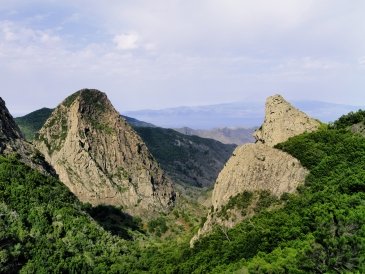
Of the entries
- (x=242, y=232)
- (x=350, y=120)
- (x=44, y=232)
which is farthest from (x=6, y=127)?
(x=350, y=120)

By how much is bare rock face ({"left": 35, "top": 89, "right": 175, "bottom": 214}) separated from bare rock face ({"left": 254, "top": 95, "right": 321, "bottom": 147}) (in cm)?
5100

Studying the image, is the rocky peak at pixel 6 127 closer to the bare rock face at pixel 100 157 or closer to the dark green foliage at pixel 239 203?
the bare rock face at pixel 100 157

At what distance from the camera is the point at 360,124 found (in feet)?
280

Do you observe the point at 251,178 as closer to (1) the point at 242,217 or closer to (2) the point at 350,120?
(1) the point at 242,217

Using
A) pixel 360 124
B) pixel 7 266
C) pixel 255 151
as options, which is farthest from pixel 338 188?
pixel 7 266

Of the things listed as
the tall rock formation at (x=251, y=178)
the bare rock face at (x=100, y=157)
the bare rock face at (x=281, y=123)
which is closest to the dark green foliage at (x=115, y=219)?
the bare rock face at (x=100, y=157)

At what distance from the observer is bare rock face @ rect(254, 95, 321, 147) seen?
3637 inches

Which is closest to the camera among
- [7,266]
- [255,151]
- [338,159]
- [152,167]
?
[7,266]

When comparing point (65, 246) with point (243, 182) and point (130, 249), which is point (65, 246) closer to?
point (130, 249)

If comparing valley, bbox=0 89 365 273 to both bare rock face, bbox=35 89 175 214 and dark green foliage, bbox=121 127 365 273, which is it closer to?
dark green foliage, bbox=121 127 365 273

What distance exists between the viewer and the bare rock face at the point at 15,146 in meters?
99.4

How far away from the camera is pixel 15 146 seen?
103m

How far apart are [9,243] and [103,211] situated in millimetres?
57652

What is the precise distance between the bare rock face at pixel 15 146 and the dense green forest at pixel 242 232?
15.5 ft
